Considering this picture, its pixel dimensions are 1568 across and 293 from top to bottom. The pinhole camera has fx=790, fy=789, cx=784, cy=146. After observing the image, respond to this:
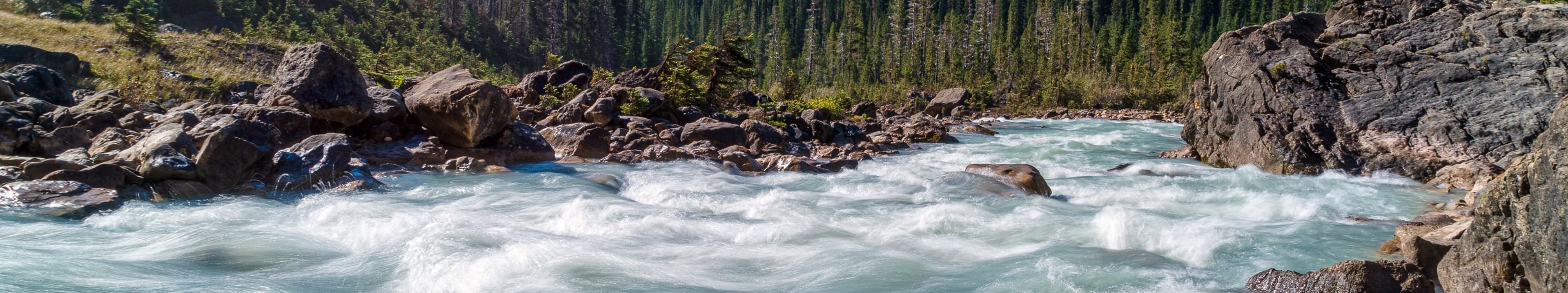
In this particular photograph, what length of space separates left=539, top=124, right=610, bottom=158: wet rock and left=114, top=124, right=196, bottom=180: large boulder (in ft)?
22.1

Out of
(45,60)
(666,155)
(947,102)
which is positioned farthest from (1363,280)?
Answer: (947,102)

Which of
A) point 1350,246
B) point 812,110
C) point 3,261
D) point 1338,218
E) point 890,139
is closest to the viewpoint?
point 3,261

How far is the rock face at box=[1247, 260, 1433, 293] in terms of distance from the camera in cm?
557

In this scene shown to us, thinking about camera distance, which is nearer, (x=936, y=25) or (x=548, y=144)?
(x=548, y=144)

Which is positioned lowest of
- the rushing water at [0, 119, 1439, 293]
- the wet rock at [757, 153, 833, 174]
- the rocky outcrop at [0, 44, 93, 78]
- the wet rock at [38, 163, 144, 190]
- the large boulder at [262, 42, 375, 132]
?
the wet rock at [757, 153, 833, 174]

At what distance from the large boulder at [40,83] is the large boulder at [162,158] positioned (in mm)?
4888

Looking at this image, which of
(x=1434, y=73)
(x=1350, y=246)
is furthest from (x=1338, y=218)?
(x=1434, y=73)

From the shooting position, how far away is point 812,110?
24250mm

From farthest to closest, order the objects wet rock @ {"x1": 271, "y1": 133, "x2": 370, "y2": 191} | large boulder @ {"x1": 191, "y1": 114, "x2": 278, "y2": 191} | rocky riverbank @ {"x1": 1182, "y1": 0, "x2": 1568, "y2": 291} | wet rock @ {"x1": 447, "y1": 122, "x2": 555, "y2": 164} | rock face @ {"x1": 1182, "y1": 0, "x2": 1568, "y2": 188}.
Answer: wet rock @ {"x1": 447, "y1": 122, "x2": 555, "y2": 164}
rock face @ {"x1": 1182, "y1": 0, "x2": 1568, "y2": 188}
rocky riverbank @ {"x1": 1182, "y1": 0, "x2": 1568, "y2": 291}
wet rock @ {"x1": 271, "y1": 133, "x2": 370, "y2": 191}
large boulder @ {"x1": 191, "y1": 114, "x2": 278, "y2": 191}

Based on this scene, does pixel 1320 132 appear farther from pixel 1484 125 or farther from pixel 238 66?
pixel 238 66

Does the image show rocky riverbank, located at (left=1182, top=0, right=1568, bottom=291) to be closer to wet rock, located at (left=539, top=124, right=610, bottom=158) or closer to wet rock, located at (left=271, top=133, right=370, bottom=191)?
wet rock, located at (left=539, top=124, right=610, bottom=158)

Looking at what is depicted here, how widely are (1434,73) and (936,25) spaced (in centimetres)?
7056

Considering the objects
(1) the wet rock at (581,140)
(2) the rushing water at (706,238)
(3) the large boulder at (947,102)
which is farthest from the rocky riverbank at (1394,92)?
(3) the large boulder at (947,102)

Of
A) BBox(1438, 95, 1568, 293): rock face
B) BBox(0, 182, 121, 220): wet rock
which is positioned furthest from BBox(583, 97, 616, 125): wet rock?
BBox(1438, 95, 1568, 293): rock face
